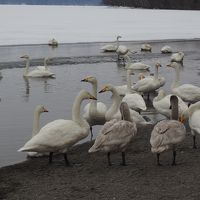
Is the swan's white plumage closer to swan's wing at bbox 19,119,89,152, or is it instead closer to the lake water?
swan's wing at bbox 19,119,89,152

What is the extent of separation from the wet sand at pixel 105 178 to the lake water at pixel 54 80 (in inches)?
34.4

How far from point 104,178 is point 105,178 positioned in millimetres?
13

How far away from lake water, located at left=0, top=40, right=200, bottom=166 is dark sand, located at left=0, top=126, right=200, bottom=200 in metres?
0.92

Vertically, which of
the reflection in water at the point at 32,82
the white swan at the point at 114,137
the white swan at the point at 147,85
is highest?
the white swan at the point at 114,137

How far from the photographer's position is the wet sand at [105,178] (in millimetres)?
5996

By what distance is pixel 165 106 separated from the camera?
10.2m

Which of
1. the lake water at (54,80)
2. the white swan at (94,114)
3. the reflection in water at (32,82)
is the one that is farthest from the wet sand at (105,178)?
the reflection in water at (32,82)

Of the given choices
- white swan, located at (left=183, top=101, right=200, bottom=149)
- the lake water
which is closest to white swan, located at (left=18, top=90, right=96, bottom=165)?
the lake water

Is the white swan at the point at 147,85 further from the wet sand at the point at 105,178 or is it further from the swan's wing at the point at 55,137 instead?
the swan's wing at the point at 55,137

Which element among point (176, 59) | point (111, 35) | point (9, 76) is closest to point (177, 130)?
A: point (9, 76)

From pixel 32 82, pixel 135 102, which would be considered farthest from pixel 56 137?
pixel 32 82

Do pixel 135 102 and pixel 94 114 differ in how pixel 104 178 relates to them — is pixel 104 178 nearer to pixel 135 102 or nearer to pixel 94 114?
pixel 94 114

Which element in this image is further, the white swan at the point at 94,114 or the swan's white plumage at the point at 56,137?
the white swan at the point at 94,114

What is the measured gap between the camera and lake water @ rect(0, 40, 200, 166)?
9852mm
